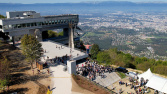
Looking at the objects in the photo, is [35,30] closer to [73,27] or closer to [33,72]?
[73,27]

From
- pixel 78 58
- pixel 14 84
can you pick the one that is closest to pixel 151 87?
pixel 78 58

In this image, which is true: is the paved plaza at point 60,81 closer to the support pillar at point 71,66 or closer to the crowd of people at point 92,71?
the support pillar at point 71,66

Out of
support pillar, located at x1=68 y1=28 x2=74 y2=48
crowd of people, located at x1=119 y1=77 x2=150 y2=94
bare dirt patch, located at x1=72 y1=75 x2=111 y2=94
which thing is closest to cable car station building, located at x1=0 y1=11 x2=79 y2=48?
support pillar, located at x1=68 y1=28 x2=74 y2=48

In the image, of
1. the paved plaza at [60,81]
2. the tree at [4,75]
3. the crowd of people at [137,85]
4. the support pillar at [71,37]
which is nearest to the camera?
the tree at [4,75]

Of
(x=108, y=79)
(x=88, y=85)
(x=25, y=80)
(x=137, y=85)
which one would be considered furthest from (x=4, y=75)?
(x=137, y=85)

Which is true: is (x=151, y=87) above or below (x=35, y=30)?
below

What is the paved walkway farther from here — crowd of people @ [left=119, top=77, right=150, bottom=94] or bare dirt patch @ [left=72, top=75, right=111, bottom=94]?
bare dirt patch @ [left=72, top=75, right=111, bottom=94]

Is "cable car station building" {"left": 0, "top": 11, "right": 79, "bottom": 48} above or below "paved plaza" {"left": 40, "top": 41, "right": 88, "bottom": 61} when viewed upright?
above

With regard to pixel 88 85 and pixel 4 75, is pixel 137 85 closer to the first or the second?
pixel 88 85

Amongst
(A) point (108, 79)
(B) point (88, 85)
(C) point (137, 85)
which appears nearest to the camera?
(B) point (88, 85)

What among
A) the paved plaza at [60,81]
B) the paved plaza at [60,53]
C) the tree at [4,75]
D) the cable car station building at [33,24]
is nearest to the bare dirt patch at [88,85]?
the paved plaza at [60,81]

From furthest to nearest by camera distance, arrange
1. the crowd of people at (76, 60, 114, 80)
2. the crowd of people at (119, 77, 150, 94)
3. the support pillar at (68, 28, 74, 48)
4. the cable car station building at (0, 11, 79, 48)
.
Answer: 1. the support pillar at (68, 28, 74, 48)
2. the cable car station building at (0, 11, 79, 48)
3. the crowd of people at (76, 60, 114, 80)
4. the crowd of people at (119, 77, 150, 94)
